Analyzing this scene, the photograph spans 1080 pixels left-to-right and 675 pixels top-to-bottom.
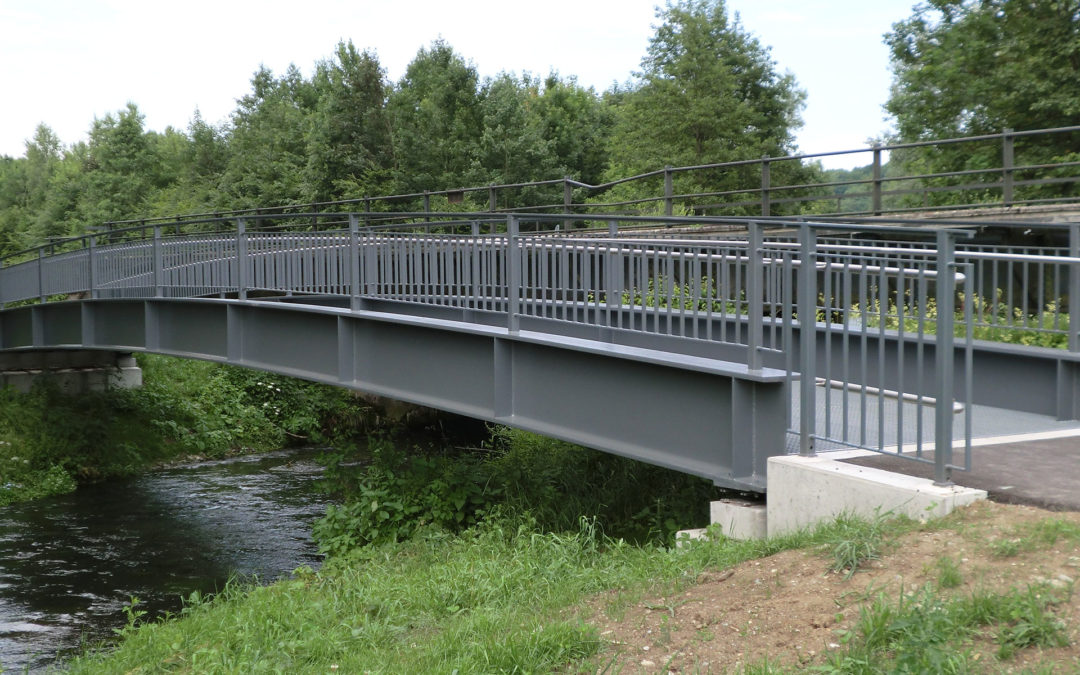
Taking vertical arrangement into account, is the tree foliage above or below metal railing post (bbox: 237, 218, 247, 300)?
above

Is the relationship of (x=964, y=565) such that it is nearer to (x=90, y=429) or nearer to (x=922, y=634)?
(x=922, y=634)

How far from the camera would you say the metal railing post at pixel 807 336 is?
21.6 feet

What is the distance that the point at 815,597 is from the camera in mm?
5133

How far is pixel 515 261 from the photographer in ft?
30.9

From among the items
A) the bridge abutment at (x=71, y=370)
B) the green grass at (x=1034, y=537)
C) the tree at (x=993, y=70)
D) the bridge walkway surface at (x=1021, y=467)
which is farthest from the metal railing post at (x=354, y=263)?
the tree at (x=993, y=70)

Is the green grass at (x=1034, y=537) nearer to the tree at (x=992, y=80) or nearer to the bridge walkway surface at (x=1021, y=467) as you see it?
the bridge walkway surface at (x=1021, y=467)

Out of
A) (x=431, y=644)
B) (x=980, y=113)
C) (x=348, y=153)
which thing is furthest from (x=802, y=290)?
(x=348, y=153)

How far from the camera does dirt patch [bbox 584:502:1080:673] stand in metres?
4.71

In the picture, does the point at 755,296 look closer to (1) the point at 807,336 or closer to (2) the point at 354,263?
(1) the point at 807,336

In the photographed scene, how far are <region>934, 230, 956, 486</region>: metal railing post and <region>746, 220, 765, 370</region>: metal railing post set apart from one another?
1303 mm

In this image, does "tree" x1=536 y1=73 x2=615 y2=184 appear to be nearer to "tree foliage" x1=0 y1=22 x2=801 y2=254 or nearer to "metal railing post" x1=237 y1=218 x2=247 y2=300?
"tree foliage" x1=0 y1=22 x2=801 y2=254

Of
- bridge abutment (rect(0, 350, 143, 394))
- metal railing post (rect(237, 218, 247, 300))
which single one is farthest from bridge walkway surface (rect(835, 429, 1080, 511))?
bridge abutment (rect(0, 350, 143, 394))

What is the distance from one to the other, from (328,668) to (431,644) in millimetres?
651

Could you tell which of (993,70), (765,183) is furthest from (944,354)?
(993,70)
